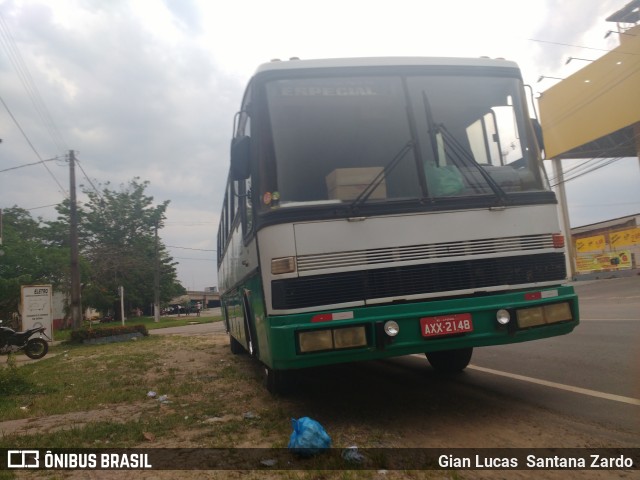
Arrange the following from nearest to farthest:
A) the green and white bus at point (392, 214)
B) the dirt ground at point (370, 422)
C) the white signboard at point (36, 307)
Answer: the dirt ground at point (370, 422) → the green and white bus at point (392, 214) → the white signboard at point (36, 307)

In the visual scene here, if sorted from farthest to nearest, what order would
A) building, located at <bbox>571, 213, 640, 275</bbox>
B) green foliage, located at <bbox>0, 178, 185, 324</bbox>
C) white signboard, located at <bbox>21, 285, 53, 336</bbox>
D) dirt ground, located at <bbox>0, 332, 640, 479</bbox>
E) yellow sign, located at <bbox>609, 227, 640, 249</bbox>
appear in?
green foliage, located at <bbox>0, 178, 185, 324</bbox>, building, located at <bbox>571, 213, 640, 275</bbox>, yellow sign, located at <bbox>609, 227, 640, 249</bbox>, white signboard, located at <bbox>21, 285, 53, 336</bbox>, dirt ground, located at <bbox>0, 332, 640, 479</bbox>

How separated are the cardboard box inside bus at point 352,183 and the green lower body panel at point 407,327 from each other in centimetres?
97

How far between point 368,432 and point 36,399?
5074 millimetres

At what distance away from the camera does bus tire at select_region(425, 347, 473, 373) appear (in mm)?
6430

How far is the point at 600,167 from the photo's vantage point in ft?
68.6

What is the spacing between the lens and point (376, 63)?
4844 mm

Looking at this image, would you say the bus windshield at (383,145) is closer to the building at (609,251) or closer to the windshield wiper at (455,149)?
the windshield wiper at (455,149)

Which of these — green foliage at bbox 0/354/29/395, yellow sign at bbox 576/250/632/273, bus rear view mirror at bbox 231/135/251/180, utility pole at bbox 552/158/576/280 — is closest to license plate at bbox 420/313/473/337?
bus rear view mirror at bbox 231/135/251/180

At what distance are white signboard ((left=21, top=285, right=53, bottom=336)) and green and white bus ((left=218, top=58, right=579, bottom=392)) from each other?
52.5ft

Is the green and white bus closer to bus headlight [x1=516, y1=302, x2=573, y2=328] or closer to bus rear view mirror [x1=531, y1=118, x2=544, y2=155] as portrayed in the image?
bus headlight [x1=516, y1=302, x2=573, y2=328]

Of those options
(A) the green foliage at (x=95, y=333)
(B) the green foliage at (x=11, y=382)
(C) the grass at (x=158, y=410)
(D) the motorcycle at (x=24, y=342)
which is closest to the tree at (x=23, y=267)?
(A) the green foliage at (x=95, y=333)

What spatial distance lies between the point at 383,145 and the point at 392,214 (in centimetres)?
70

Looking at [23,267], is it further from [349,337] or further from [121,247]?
[349,337]

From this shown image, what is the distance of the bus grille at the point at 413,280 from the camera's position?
4180 mm
